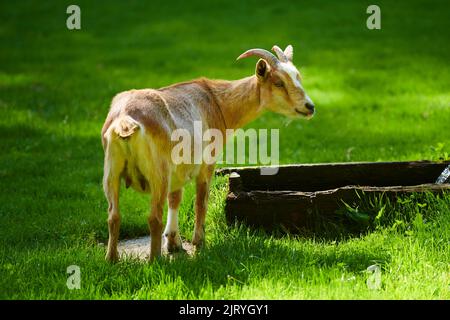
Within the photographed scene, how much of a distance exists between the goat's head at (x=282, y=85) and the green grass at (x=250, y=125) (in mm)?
1132

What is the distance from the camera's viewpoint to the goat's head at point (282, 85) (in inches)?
252

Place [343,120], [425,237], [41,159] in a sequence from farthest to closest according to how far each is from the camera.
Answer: [343,120]
[41,159]
[425,237]

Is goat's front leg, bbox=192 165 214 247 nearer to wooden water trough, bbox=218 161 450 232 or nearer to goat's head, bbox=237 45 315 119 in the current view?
wooden water trough, bbox=218 161 450 232

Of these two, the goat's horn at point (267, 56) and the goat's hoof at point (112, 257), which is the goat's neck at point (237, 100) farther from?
the goat's hoof at point (112, 257)

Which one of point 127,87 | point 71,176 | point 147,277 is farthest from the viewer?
point 127,87

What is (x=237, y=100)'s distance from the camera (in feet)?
22.2

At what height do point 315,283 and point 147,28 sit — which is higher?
point 147,28

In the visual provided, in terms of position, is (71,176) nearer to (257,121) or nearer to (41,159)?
(41,159)

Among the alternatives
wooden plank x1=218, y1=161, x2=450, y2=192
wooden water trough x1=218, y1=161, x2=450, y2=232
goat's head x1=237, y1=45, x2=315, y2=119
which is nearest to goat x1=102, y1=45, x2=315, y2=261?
goat's head x1=237, y1=45, x2=315, y2=119

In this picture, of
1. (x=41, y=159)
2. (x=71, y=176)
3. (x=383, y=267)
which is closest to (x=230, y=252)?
(x=383, y=267)

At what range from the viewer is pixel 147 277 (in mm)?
5297

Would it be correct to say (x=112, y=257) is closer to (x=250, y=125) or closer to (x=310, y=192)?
(x=310, y=192)

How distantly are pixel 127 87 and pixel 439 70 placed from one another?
544 cm

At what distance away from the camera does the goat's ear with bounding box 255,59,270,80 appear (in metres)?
6.37
